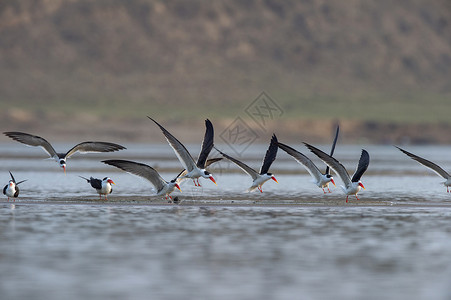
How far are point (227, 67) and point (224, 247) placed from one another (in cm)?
11163

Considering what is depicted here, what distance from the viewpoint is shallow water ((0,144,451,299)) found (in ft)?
44.3

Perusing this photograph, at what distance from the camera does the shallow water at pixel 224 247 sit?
44.3ft

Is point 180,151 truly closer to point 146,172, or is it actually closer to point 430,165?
point 146,172

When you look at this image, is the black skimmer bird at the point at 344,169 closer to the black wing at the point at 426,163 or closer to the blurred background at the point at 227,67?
the black wing at the point at 426,163

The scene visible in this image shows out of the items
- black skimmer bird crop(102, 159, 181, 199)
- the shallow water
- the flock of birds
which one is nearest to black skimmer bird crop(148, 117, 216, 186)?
the flock of birds

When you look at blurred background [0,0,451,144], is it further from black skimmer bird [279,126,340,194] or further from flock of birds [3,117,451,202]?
flock of birds [3,117,451,202]

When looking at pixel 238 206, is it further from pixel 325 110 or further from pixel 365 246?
pixel 325 110

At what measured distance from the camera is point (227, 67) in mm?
128125

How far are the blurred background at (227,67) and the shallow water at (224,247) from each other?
72352 mm

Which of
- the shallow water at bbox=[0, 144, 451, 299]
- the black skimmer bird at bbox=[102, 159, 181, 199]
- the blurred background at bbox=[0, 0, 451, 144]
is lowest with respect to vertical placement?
the shallow water at bbox=[0, 144, 451, 299]

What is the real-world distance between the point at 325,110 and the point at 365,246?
326ft

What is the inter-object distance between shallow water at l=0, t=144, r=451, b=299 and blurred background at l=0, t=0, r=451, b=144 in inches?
2849

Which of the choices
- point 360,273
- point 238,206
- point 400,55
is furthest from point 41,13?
point 360,273

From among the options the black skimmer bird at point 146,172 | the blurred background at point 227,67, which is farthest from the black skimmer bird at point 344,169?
the blurred background at point 227,67
